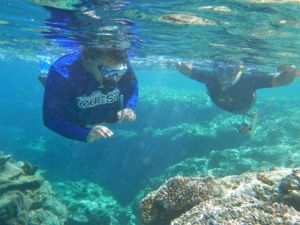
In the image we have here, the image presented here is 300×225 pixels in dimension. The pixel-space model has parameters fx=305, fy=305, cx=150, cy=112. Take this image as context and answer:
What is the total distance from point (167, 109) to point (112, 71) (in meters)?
21.9

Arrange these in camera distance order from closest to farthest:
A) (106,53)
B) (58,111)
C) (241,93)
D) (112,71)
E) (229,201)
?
(229,201), (58,111), (112,71), (106,53), (241,93)

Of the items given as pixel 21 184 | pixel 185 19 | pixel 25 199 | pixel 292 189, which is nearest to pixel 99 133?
pixel 292 189

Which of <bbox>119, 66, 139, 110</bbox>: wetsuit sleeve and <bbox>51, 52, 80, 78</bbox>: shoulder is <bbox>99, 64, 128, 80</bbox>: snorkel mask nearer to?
<bbox>51, 52, 80, 78</bbox>: shoulder

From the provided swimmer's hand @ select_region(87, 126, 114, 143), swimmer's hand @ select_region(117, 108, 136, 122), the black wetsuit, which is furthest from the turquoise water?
swimmer's hand @ select_region(87, 126, 114, 143)

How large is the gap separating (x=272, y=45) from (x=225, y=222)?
12903 millimetres

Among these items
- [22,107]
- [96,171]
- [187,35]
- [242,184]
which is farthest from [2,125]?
[242,184]

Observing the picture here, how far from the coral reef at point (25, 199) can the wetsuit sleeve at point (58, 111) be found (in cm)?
372

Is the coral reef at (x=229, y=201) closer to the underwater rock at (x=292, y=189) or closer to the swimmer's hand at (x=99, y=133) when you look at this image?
the underwater rock at (x=292, y=189)

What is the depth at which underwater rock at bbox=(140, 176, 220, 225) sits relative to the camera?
642 centimetres

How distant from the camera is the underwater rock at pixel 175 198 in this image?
253 inches

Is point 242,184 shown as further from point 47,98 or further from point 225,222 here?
point 47,98

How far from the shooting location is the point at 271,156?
1806 centimetres

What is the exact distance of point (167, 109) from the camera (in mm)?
29172

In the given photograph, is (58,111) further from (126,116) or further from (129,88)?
(129,88)
